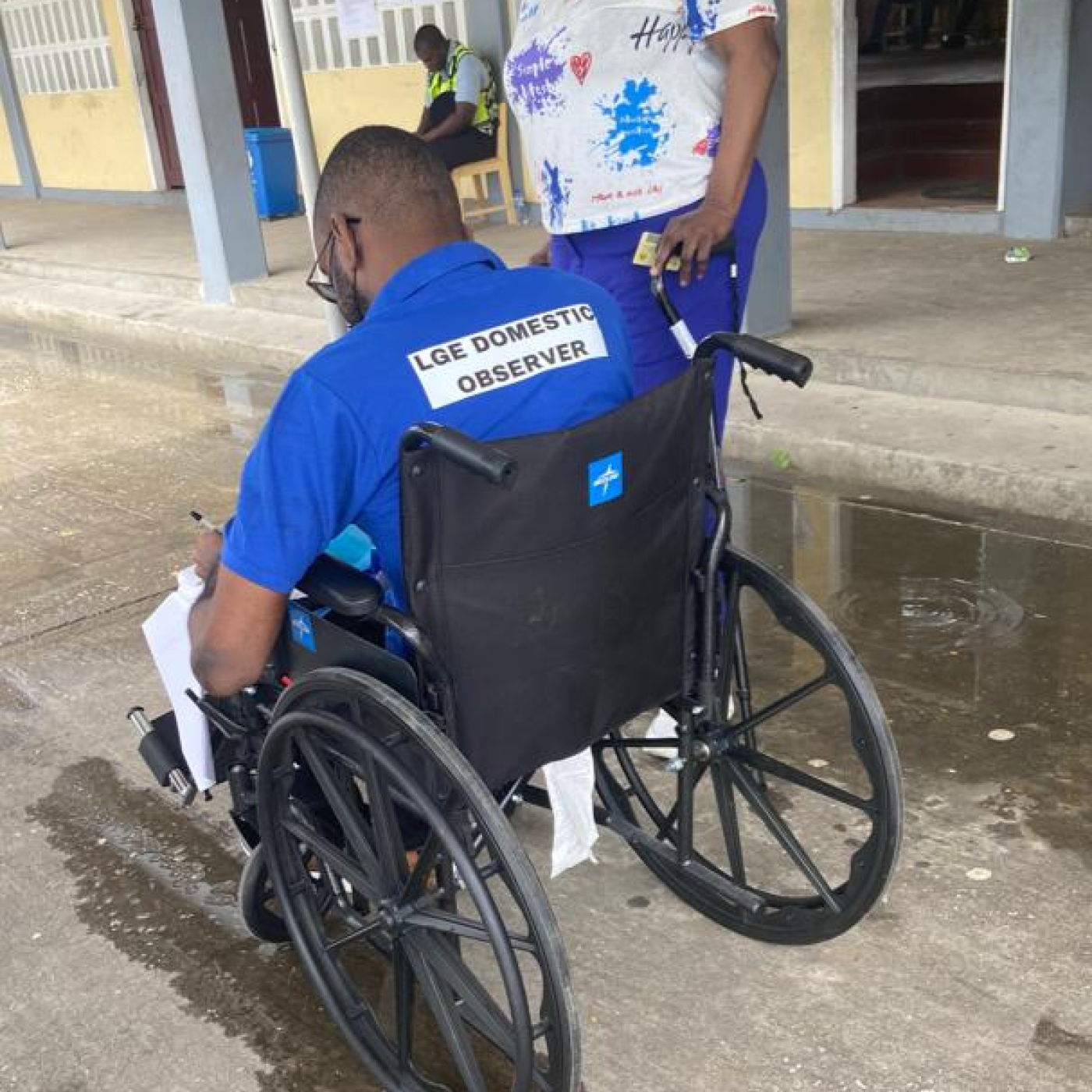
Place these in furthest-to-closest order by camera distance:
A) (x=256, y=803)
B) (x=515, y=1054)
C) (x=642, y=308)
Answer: (x=642, y=308) < (x=256, y=803) < (x=515, y=1054)

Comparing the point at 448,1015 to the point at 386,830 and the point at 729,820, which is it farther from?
the point at 729,820

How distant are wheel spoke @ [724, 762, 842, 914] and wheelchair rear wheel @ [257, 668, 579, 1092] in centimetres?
45

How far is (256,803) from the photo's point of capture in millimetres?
2070

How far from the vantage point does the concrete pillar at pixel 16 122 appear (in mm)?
13633

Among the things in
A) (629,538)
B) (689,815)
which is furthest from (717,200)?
(689,815)

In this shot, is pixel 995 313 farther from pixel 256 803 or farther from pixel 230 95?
pixel 230 95

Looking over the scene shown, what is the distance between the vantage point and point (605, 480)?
175 centimetres

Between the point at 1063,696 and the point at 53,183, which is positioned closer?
the point at 1063,696

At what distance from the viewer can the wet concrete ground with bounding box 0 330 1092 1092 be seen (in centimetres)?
204

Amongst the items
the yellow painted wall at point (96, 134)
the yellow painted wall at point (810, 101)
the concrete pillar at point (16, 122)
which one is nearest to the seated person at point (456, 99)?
the yellow painted wall at point (810, 101)

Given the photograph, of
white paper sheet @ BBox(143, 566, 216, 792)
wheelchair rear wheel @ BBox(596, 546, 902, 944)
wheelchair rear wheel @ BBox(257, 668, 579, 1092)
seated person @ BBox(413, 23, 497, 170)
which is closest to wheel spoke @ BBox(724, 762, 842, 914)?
wheelchair rear wheel @ BBox(596, 546, 902, 944)

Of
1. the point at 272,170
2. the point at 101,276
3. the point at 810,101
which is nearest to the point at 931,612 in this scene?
the point at 810,101

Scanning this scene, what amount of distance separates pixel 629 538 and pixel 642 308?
2.89 ft

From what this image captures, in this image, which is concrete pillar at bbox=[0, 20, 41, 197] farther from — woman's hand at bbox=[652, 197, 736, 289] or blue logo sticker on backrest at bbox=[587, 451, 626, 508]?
blue logo sticker on backrest at bbox=[587, 451, 626, 508]
